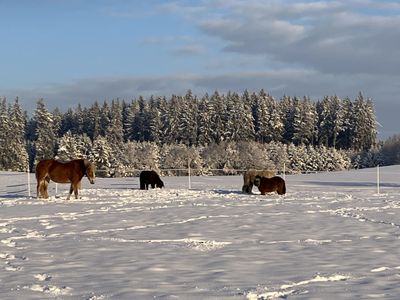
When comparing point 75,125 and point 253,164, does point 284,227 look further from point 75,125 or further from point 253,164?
point 75,125

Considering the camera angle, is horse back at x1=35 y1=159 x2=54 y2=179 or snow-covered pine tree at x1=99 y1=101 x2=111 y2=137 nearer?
horse back at x1=35 y1=159 x2=54 y2=179

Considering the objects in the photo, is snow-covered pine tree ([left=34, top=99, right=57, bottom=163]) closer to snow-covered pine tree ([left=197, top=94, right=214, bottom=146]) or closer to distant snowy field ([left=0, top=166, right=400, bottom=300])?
snow-covered pine tree ([left=197, top=94, right=214, bottom=146])

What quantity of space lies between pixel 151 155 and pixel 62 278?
7298 cm

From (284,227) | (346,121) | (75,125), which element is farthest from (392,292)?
(75,125)

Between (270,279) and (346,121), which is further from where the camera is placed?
(346,121)

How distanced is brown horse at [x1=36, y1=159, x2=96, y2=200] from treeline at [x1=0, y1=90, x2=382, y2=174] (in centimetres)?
5728

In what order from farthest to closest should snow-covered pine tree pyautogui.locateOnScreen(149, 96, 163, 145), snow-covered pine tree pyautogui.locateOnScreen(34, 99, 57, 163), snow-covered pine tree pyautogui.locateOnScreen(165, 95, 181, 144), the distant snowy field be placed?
snow-covered pine tree pyautogui.locateOnScreen(149, 96, 163, 145)
snow-covered pine tree pyautogui.locateOnScreen(165, 95, 181, 144)
snow-covered pine tree pyautogui.locateOnScreen(34, 99, 57, 163)
the distant snowy field

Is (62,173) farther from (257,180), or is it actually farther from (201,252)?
(201,252)

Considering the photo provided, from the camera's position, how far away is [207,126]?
3691 inches

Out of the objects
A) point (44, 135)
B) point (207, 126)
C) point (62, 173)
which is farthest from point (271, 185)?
point (207, 126)

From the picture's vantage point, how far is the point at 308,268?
8.41 metres

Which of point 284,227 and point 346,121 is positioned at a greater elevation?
point 346,121

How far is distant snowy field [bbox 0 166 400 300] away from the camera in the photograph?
722cm

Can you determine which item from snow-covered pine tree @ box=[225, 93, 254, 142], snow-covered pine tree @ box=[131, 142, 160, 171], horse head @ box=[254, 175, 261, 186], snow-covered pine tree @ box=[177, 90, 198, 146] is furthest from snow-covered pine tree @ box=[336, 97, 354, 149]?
horse head @ box=[254, 175, 261, 186]
